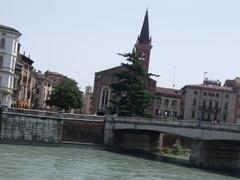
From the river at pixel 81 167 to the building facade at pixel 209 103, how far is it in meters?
56.8

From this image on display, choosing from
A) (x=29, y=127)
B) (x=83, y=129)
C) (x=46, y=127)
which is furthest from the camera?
(x=83, y=129)

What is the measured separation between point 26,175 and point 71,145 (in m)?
33.5

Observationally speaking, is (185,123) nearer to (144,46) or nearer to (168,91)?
(144,46)

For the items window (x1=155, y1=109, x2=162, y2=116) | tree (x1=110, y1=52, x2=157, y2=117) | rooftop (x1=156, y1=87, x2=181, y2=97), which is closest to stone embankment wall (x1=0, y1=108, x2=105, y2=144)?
tree (x1=110, y1=52, x2=157, y2=117)

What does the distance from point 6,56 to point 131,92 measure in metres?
19.3

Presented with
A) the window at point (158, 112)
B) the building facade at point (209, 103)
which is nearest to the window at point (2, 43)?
the building facade at point (209, 103)

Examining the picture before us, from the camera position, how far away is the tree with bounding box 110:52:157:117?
300ft

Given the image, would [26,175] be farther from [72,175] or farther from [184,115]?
[184,115]

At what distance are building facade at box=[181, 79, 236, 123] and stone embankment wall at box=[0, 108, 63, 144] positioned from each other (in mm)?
52178

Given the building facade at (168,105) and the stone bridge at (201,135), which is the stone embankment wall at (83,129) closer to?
the stone bridge at (201,135)

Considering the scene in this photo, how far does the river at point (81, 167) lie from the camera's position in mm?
48125

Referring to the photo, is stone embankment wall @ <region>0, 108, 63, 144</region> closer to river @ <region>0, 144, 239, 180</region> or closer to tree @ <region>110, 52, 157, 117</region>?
river @ <region>0, 144, 239, 180</region>

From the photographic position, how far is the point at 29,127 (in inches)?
3059

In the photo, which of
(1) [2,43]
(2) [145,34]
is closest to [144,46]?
(2) [145,34]
